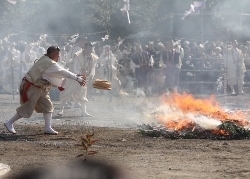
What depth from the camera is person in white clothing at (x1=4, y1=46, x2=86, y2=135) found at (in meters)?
10.3

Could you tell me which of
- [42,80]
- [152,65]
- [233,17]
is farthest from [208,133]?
[233,17]

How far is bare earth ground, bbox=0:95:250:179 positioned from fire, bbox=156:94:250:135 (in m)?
0.56

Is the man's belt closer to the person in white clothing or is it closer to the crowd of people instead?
the person in white clothing

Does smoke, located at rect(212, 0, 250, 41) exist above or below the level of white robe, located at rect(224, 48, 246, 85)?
above

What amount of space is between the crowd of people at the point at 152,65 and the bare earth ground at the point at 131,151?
9847 millimetres

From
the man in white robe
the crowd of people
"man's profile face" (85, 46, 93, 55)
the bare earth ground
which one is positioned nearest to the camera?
the bare earth ground

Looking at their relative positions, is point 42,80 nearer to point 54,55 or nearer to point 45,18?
point 54,55

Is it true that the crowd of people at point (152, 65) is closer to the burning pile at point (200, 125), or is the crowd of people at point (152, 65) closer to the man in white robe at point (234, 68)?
the man in white robe at point (234, 68)

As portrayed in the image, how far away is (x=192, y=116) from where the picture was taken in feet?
34.3

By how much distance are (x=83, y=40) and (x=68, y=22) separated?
1289cm

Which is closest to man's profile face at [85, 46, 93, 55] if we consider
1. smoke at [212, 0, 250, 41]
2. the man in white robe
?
smoke at [212, 0, 250, 41]

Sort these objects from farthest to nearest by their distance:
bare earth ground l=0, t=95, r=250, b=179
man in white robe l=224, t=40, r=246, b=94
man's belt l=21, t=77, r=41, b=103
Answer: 1. man in white robe l=224, t=40, r=246, b=94
2. man's belt l=21, t=77, r=41, b=103
3. bare earth ground l=0, t=95, r=250, b=179

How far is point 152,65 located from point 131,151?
1470 cm

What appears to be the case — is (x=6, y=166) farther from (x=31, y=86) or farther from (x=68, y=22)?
(x=68, y=22)
